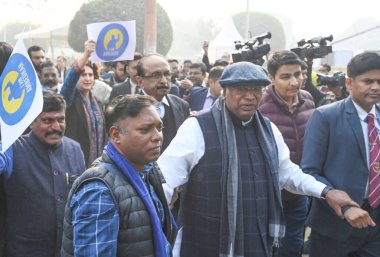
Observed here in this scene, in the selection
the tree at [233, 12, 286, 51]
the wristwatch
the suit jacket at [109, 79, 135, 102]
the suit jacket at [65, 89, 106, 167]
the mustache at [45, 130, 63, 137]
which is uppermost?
the tree at [233, 12, 286, 51]

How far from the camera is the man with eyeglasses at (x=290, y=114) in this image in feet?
14.8

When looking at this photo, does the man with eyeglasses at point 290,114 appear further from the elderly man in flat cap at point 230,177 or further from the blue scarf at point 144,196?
the blue scarf at point 144,196

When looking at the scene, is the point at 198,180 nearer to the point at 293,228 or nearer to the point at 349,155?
the point at 349,155

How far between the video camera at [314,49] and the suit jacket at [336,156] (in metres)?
2.36

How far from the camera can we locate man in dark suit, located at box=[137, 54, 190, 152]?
4.38 m

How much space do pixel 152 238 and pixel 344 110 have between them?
1.91 meters

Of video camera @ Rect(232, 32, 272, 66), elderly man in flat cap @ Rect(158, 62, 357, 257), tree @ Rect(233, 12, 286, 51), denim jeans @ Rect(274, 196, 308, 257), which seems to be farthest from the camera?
tree @ Rect(233, 12, 286, 51)

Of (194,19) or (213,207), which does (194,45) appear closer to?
(194,19)

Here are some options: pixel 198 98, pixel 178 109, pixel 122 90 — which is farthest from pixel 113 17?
pixel 178 109

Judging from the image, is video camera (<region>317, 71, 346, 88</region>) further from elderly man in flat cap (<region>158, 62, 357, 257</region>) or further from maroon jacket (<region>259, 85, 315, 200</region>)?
elderly man in flat cap (<region>158, 62, 357, 257</region>)

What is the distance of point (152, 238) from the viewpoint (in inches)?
88.4

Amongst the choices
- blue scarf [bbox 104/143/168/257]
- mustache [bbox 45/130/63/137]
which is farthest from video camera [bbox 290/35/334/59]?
blue scarf [bbox 104/143/168/257]

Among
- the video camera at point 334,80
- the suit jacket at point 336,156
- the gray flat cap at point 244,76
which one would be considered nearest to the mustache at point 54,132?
the gray flat cap at point 244,76

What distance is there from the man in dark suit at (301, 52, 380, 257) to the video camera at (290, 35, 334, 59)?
234 cm
